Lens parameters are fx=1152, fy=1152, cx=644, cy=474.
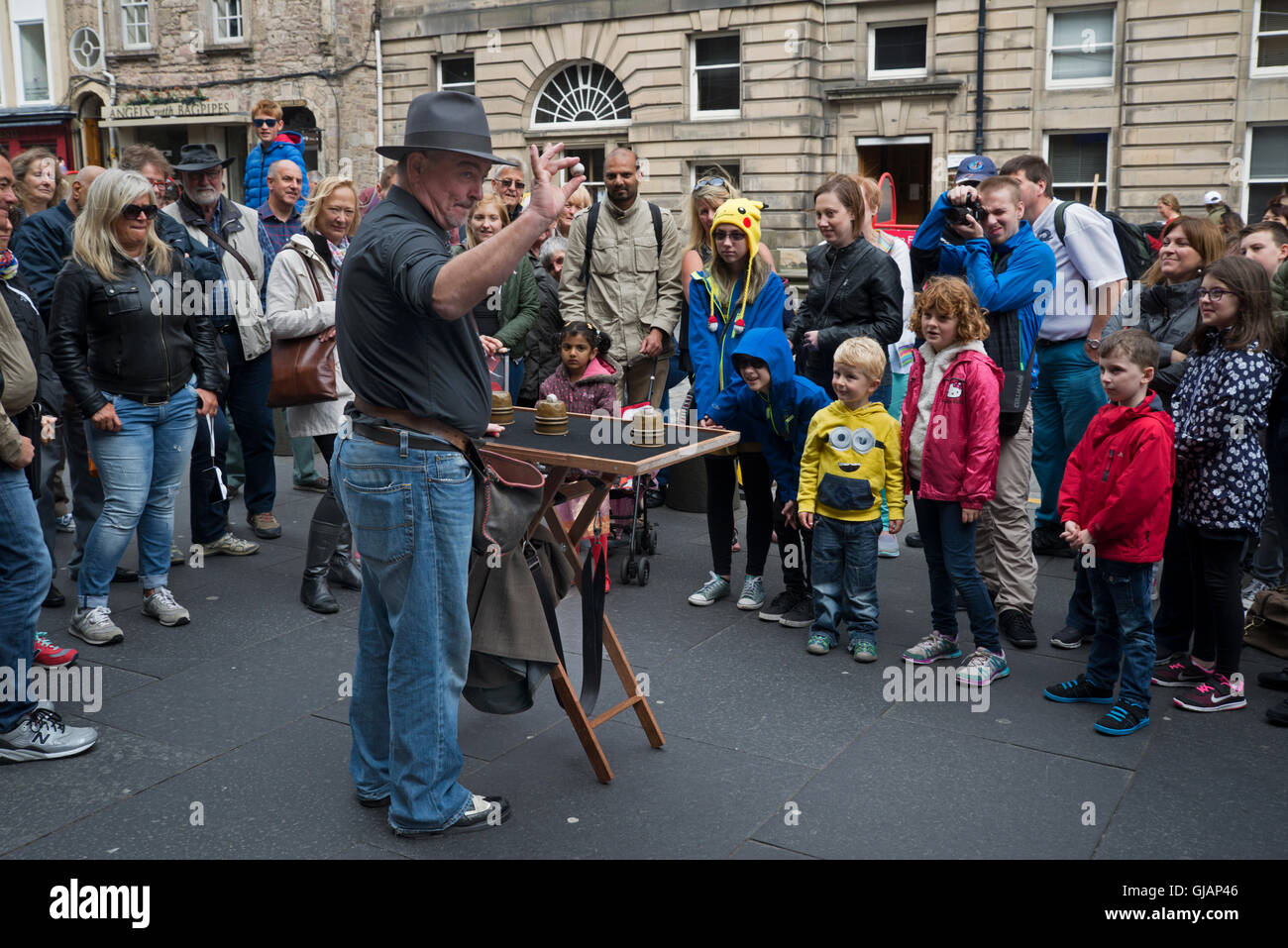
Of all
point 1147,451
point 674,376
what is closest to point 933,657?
point 1147,451

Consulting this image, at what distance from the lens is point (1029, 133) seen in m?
21.0

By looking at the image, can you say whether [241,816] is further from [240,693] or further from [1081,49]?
[1081,49]

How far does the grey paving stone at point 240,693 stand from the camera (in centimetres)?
439

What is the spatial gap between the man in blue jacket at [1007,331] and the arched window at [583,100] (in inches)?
792

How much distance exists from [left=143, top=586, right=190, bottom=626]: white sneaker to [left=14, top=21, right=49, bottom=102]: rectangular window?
2883 cm

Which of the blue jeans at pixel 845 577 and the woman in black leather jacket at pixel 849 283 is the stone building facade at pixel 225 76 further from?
the blue jeans at pixel 845 577

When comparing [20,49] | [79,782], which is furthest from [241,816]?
[20,49]

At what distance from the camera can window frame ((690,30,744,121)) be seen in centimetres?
2356

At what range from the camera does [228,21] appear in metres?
27.9

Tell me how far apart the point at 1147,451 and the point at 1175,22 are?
61.2ft

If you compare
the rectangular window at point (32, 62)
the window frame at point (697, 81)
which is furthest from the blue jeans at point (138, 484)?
the rectangular window at point (32, 62)

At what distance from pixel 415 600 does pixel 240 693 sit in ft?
5.76

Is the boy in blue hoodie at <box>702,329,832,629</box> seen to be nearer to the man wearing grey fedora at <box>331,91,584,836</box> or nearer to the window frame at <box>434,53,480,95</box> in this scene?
the man wearing grey fedora at <box>331,91,584,836</box>

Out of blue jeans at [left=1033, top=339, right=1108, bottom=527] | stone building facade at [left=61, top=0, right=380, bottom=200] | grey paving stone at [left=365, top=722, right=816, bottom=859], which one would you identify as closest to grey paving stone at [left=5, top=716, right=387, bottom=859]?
grey paving stone at [left=365, top=722, right=816, bottom=859]
